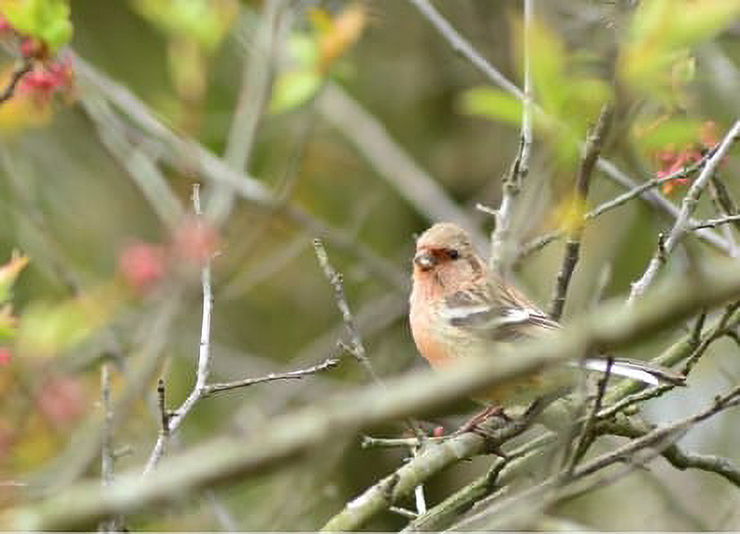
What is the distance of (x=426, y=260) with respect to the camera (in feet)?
19.7

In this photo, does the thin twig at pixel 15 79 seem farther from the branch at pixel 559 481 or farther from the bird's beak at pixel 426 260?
the branch at pixel 559 481

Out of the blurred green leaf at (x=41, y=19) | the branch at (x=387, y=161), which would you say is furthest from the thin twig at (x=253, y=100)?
the blurred green leaf at (x=41, y=19)

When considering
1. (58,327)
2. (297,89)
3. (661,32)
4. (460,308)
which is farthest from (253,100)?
(661,32)

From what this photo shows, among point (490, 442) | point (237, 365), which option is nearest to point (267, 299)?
point (237, 365)

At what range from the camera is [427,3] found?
257 inches

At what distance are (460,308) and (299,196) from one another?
5.23 metres

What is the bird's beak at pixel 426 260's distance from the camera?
6016 millimetres

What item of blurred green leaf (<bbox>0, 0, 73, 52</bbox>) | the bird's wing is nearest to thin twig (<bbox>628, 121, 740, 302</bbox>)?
the bird's wing

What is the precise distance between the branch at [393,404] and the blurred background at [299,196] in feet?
0.34

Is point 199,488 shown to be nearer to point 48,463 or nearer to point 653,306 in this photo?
point 653,306

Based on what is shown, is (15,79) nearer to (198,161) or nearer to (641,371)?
(641,371)

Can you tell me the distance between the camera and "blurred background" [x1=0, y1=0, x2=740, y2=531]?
185 inches

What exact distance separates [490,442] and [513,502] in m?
0.78

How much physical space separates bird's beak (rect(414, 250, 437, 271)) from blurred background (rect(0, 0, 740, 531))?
56cm
